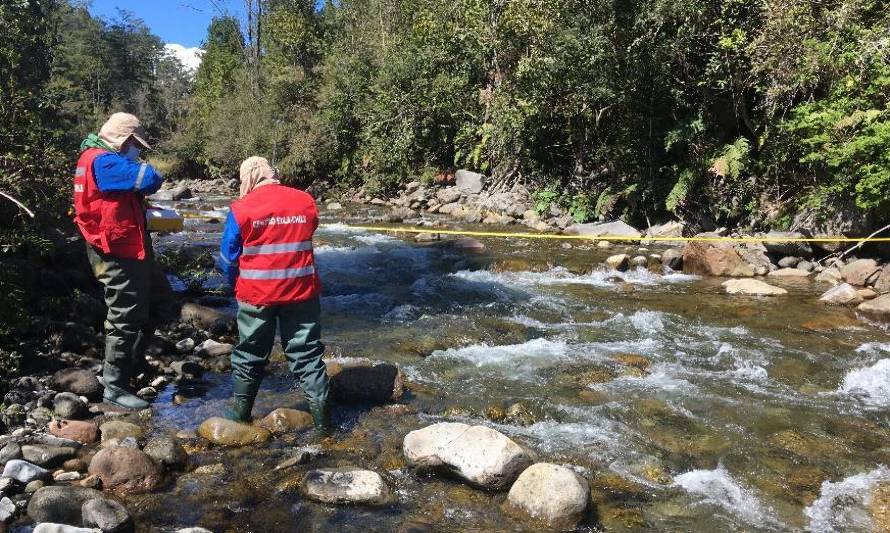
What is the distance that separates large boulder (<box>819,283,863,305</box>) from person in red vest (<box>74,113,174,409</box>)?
907cm

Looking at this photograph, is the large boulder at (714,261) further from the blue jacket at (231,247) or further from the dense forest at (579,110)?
the blue jacket at (231,247)

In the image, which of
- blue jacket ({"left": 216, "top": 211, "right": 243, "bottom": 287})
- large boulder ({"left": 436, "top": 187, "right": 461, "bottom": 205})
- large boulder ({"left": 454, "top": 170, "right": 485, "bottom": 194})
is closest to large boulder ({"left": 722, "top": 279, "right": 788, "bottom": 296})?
blue jacket ({"left": 216, "top": 211, "right": 243, "bottom": 287})

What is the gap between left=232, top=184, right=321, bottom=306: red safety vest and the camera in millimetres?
4402

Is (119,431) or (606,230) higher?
(606,230)

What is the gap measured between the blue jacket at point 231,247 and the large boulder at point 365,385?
139 cm

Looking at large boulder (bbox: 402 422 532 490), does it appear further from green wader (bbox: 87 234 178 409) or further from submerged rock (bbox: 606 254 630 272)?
submerged rock (bbox: 606 254 630 272)

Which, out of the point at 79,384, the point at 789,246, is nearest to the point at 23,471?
the point at 79,384

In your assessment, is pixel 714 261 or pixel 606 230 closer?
pixel 714 261

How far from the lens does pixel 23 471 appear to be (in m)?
3.79

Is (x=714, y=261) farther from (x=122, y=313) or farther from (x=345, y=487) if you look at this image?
(x=122, y=313)

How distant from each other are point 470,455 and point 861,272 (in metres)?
9.08

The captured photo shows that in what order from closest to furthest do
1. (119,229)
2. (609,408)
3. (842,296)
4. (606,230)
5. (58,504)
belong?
1. (58,504)
2. (119,229)
3. (609,408)
4. (842,296)
5. (606,230)

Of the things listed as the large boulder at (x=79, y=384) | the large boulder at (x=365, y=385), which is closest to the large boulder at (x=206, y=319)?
the large boulder at (x=79, y=384)

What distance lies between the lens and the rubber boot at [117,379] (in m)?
5.00
